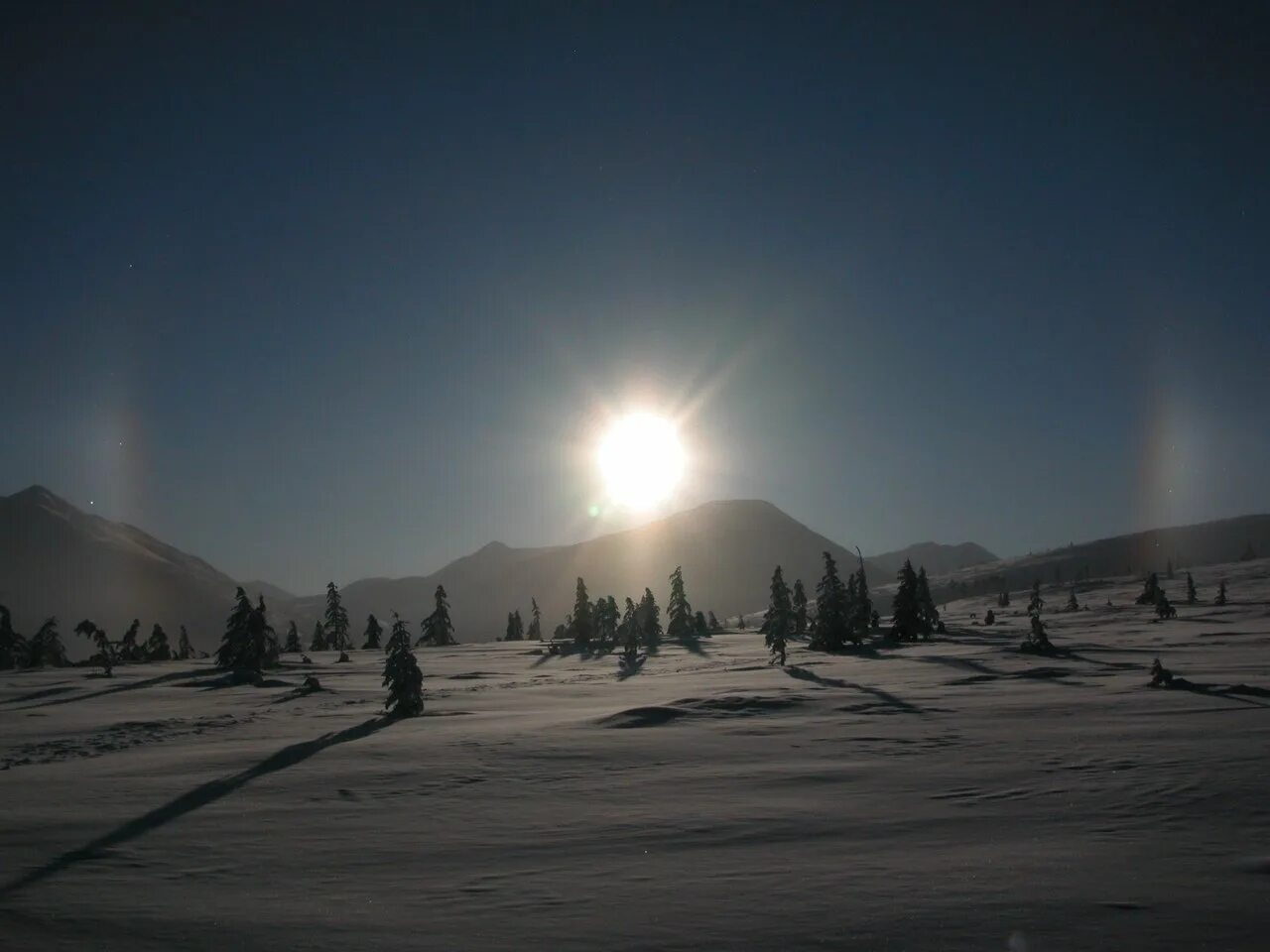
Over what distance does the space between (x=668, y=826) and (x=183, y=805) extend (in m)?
9.23

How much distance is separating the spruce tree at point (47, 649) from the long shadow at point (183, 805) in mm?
64331

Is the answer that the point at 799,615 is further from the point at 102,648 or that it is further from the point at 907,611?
the point at 102,648

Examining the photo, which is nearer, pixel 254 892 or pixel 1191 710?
pixel 254 892

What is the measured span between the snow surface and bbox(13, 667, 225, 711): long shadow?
8.29m

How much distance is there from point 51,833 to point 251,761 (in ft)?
21.7

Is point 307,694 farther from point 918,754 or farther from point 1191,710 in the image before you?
point 1191,710

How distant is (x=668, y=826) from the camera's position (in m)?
12.4

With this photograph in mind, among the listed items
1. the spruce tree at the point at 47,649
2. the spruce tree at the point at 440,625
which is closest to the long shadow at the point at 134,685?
the spruce tree at the point at 47,649

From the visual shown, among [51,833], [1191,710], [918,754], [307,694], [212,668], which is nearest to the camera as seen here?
[51,833]

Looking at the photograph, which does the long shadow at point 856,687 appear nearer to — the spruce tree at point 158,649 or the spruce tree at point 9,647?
the spruce tree at point 158,649

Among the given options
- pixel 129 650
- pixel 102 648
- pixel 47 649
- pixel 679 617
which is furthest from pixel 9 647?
pixel 679 617

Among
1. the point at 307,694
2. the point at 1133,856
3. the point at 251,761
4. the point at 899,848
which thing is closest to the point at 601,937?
the point at 899,848

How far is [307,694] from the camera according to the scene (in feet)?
126

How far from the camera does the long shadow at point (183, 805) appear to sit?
10727mm
